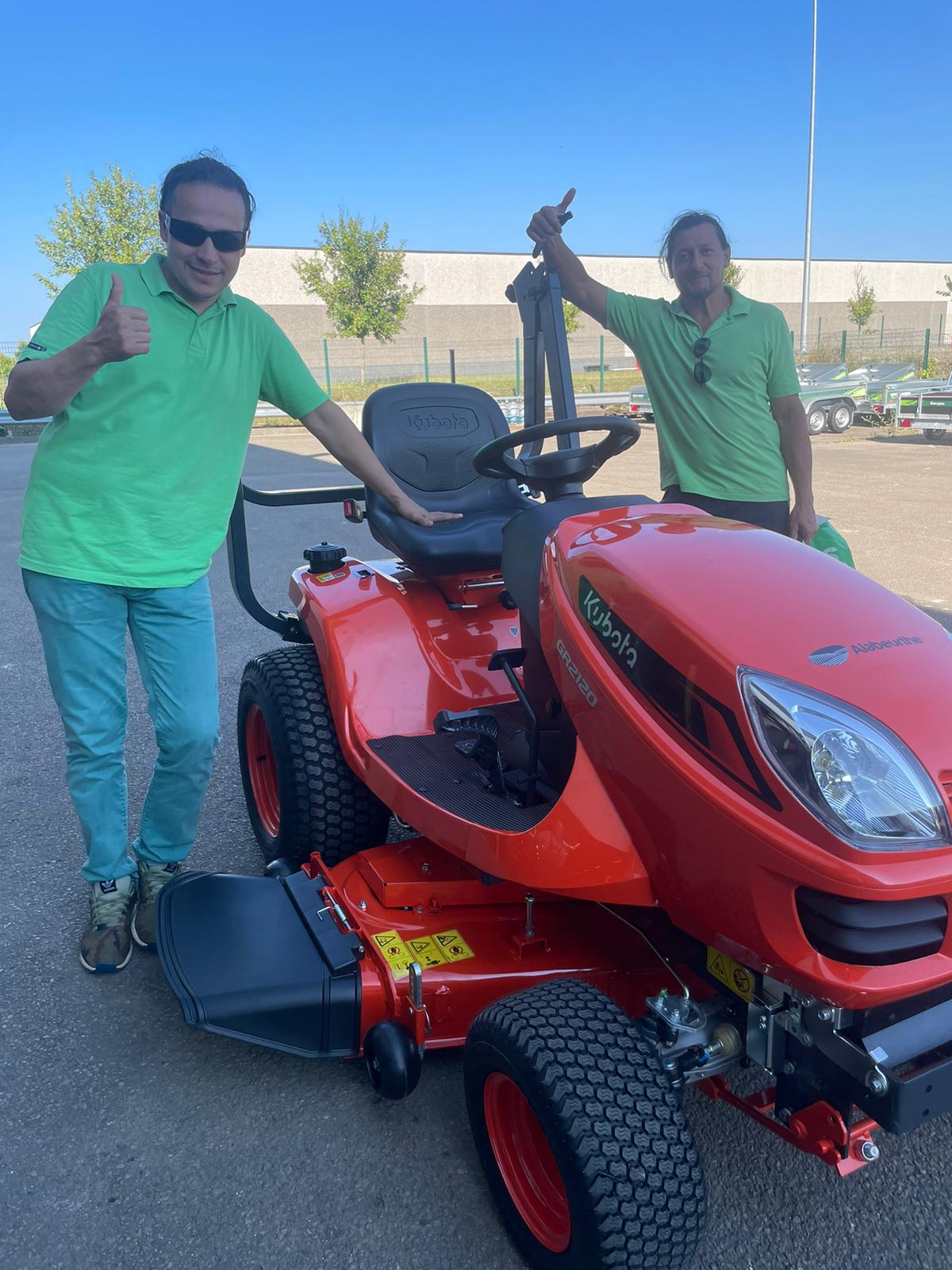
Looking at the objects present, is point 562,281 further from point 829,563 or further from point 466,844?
point 466,844

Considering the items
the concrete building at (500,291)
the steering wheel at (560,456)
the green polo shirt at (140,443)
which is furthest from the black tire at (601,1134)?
the concrete building at (500,291)

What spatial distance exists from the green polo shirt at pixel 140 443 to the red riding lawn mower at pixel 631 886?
0.55 metres

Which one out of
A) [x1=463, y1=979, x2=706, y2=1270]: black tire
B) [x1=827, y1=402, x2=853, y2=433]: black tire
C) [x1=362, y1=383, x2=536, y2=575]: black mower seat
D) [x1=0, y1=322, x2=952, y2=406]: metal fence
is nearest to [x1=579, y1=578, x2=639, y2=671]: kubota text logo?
[x1=463, y1=979, x2=706, y2=1270]: black tire

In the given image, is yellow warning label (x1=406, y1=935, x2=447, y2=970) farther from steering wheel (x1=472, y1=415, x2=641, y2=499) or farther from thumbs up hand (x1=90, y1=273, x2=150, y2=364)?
thumbs up hand (x1=90, y1=273, x2=150, y2=364)

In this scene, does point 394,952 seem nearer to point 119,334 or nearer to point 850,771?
point 850,771

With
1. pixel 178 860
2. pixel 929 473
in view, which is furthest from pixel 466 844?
pixel 929 473

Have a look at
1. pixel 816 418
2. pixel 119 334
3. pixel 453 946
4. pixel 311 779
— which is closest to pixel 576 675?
pixel 453 946

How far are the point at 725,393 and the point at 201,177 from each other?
1.57m

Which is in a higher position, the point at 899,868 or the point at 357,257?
Result: the point at 357,257

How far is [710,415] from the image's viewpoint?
3018mm

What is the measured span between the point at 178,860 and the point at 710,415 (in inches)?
77.6

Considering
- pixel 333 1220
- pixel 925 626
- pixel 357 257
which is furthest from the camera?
pixel 357 257

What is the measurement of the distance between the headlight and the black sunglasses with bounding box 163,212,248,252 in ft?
5.29

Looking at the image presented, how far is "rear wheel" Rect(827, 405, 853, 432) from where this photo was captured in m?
17.0
